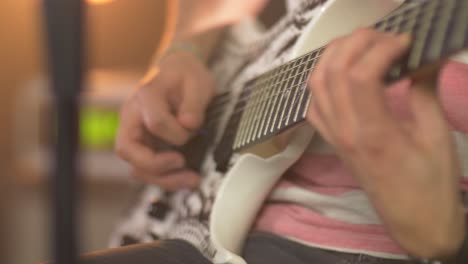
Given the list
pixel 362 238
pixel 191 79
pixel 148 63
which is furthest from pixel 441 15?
pixel 148 63

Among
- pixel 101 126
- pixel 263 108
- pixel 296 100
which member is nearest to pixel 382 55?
pixel 296 100

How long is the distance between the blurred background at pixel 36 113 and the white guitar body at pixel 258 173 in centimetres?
108

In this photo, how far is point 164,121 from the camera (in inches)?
32.7

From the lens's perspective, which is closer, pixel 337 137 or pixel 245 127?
pixel 337 137

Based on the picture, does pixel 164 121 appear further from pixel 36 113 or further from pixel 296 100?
pixel 36 113

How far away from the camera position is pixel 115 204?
1.83 m

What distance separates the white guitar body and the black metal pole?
1.18 feet

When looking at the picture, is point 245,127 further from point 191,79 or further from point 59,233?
point 59,233

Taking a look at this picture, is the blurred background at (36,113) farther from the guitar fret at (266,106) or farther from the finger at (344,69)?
the finger at (344,69)

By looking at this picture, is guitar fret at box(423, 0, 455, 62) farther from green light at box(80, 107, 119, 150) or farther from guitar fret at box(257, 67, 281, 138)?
green light at box(80, 107, 119, 150)

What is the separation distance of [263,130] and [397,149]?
246mm

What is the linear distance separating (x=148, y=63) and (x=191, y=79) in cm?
102

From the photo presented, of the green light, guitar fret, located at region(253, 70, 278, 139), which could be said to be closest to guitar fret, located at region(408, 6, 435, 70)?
guitar fret, located at region(253, 70, 278, 139)

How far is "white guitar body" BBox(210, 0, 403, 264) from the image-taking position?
2.27ft
